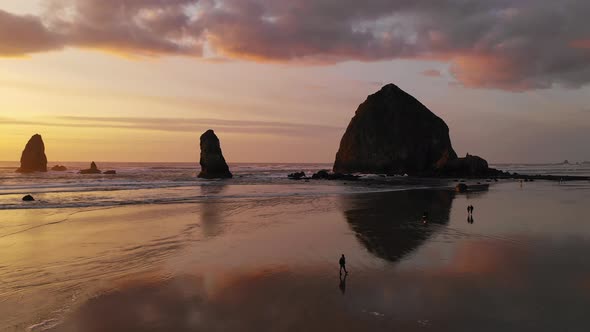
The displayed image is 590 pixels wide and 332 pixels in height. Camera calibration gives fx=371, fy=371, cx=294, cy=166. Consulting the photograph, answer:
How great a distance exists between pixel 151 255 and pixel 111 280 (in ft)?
13.0

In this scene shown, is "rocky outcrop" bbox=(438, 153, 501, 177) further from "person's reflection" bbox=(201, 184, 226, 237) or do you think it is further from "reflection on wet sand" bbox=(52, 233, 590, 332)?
"reflection on wet sand" bbox=(52, 233, 590, 332)

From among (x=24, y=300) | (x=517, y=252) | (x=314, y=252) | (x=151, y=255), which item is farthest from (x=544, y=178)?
(x=24, y=300)

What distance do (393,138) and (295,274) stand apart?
117 meters

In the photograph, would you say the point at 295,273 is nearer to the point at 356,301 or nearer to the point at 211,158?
the point at 356,301

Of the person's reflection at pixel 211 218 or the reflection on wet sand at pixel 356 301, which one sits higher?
the person's reflection at pixel 211 218

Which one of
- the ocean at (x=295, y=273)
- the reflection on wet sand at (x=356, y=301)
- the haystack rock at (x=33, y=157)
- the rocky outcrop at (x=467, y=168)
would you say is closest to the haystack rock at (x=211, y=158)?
the rocky outcrop at (x=467, y=168)

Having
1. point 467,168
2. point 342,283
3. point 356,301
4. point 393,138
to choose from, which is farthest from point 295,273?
point 393,138

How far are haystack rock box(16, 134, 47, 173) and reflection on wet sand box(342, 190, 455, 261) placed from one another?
118 metres

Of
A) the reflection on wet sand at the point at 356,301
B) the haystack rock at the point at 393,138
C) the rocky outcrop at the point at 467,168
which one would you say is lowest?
the reflection on wet sand at the point at 356,301

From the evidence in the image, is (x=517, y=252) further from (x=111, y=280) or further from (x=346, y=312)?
(x=111, y=280)

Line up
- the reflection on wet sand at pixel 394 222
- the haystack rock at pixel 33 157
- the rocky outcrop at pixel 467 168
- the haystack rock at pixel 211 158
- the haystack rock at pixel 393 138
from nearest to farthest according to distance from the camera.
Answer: the reflection on wet sand at pixel 394 222
the haystack rock at pixel 211 158
the rocky outcrop at pixel 467 168
the haystack rock at pixel 33 157
the haystack rock at pixel 393 138

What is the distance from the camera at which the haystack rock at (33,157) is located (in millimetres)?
117706

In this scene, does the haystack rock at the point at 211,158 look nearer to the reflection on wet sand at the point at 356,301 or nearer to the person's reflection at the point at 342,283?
the reflection on wet sand at the point at 356,301

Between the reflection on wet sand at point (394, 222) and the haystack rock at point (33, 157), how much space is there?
117584 millimetres
